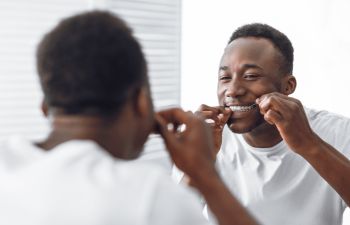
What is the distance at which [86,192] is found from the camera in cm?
55

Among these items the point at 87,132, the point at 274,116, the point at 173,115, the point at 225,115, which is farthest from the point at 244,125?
the point at 87,132

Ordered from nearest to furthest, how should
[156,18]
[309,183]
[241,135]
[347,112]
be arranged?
1. [309,183]
2. [241,135]
3. [347,112]
4. [156,18]

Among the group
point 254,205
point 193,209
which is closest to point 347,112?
point 254,205

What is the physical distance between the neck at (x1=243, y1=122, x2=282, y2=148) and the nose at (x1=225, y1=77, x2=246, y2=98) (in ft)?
0.37

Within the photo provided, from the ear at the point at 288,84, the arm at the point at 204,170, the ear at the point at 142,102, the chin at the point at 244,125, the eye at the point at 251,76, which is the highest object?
the ear at the point at 142,102

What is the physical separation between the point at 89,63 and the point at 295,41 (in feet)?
4.94

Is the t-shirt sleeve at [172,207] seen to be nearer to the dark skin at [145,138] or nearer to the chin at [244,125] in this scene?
the dark skin at [145,138]

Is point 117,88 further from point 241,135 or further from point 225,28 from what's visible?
point 225,28

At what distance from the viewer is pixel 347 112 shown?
186 cm

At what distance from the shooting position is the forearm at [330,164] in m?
1.10

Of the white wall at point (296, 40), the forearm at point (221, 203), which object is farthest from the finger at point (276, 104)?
the white wall at point (296, 40)

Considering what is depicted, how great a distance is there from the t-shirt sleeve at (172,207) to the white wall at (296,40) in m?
1.42

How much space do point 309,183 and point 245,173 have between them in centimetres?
17

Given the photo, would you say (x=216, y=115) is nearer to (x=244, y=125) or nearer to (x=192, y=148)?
(x=244, y=125)
